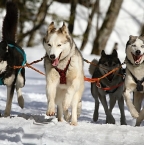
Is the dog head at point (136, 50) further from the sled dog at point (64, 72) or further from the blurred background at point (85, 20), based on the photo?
the blurred background at point (85, 20)

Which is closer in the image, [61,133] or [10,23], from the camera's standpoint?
[61,133]

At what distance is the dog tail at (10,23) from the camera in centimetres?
698

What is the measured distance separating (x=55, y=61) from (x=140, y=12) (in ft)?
79.8

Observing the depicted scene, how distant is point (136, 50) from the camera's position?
604 centimetres

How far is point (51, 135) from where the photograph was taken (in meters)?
4.68

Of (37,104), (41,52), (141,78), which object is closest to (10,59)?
(141,78)

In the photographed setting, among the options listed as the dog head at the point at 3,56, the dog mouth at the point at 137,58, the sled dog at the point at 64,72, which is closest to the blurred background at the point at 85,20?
the dog head at the point at 3,56

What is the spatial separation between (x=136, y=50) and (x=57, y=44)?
1054 millimetres

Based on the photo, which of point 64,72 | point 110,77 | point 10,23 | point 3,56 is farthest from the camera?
point 110,77

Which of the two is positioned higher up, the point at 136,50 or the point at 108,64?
the point at 136,50

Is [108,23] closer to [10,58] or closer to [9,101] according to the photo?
[10,58]

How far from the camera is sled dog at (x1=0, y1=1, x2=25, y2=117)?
6344 mm

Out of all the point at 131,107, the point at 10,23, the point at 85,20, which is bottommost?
the point at 131,107

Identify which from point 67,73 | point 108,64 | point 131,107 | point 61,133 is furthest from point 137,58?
point 61,133
